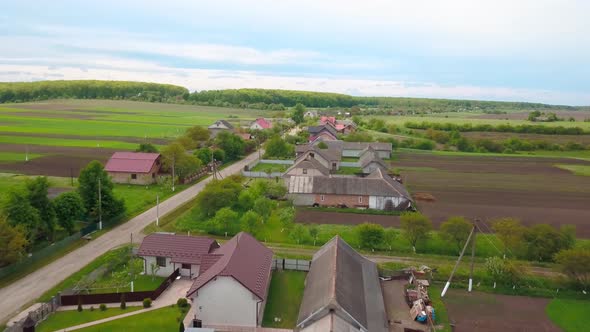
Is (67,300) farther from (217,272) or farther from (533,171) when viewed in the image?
(533,171)

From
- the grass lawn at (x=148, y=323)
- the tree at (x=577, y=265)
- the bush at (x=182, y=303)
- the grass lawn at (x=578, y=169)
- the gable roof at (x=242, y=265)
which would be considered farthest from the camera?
the grass lawn at (x=578, y=169)

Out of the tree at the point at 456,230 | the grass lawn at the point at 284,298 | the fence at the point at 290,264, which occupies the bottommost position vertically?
the grass lawn at the point at 284,298

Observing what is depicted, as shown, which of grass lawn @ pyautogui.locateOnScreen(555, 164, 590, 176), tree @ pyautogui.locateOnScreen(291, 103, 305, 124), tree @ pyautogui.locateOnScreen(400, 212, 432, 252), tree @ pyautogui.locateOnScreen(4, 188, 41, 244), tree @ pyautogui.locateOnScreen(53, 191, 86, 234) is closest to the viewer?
tree @ pyautogui.locateOnScreen(4, 188, 41, 244)

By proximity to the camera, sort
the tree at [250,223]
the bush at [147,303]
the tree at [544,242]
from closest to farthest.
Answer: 1. the bush at [147,303]
2. the tree at [544,242]
3. the tree at [250,223]

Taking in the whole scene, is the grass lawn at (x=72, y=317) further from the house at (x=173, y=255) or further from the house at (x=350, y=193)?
the house at (x=350, y=193)

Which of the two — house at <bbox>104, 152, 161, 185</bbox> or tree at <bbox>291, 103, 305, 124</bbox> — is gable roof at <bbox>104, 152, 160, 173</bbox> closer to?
house at <bbox>104, 152, 161, 185</bbox>

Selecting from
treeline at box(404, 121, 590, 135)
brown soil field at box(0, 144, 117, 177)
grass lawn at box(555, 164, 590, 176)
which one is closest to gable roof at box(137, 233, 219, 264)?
brown soil field at box(0, 144, 117, 177)

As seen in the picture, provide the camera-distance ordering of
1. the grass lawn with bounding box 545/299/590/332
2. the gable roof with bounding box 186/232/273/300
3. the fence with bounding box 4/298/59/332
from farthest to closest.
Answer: the grass lawn with bounding box 545/299/590/332
the gable roof with bounding box 186/232/273/300
the fence with bounding box 4/298/59/332

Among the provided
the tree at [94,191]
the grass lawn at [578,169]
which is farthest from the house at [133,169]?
the grass lawn at [578,169]
